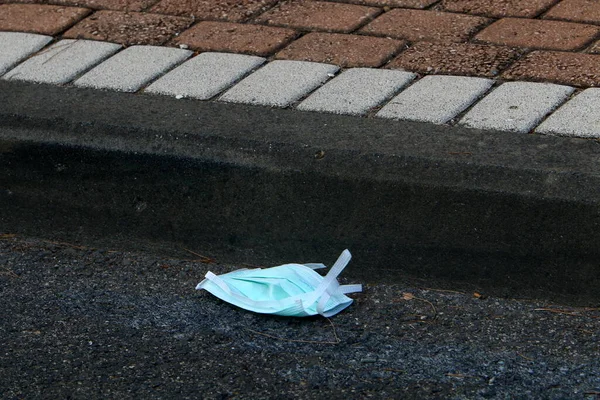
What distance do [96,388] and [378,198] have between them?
0.92 m

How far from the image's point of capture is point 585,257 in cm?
256

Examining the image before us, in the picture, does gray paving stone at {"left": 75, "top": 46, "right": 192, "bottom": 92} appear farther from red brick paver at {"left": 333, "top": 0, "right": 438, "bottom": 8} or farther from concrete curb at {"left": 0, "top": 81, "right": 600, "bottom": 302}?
red brick paver at {"left": 333, "top": 0, "right": 438, "bottom": 8}

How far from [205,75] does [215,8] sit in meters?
0.64

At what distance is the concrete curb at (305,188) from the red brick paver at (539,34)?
69cm

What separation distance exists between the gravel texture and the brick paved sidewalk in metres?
0.90

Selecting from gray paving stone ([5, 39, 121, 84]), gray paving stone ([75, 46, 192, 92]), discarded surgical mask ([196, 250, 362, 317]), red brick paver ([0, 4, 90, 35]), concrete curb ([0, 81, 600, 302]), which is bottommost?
discarded surgical mask ([196, 250, 362, 317])

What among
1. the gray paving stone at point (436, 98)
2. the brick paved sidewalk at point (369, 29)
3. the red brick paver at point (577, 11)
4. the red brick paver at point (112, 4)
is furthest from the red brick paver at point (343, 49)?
the red brick paver at point (112, 4)

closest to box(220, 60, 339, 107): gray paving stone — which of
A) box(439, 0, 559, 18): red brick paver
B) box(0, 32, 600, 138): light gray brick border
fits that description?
box(0, 32, 600, 138): light gray brick border

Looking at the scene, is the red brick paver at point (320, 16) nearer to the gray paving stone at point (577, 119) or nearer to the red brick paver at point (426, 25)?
the red brick paver at point (426, 25)

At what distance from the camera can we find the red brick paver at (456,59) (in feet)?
10.6

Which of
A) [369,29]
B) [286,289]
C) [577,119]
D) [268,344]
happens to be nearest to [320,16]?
[369,29]

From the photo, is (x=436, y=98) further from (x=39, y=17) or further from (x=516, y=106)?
(x=39, y=17)

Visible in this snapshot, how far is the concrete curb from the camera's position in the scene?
2.60 metres

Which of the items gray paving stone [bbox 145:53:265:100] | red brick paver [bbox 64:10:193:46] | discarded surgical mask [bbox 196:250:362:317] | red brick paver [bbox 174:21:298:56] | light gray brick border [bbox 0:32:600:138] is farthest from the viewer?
red brick paver [bbox 64:10:193:46]
